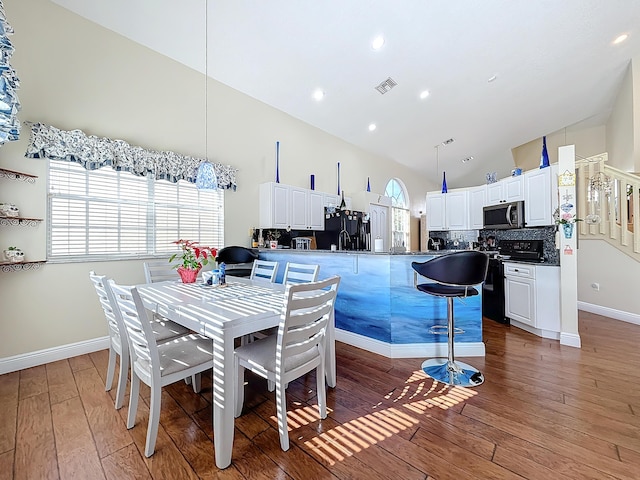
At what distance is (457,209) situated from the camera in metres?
5.52

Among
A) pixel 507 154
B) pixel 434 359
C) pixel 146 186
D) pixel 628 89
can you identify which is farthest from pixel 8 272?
pixel 507 154

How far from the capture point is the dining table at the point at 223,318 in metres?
1.41

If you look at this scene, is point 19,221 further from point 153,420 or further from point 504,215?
point 504,215

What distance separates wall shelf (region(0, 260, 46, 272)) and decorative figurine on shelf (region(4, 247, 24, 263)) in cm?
4

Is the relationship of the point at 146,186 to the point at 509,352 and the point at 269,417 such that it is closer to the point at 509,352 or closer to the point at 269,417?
the point at 269,417

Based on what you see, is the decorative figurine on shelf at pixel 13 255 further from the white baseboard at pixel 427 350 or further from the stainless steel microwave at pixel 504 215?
the stainless steel microwave at pixel 504 215

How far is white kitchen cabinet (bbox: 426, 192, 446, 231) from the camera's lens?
5.76 metres

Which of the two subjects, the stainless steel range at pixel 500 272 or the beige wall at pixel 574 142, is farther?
the beige wall at pixel 574 142

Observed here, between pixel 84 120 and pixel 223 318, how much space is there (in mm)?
2976

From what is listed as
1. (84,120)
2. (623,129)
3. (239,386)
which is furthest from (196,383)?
(623,129)

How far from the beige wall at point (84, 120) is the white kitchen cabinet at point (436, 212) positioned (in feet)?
12.3

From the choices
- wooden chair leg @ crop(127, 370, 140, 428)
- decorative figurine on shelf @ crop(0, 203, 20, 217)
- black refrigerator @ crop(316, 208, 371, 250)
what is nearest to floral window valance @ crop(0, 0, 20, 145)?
wooden chair leg @ crop(127, 370, 140, 428)

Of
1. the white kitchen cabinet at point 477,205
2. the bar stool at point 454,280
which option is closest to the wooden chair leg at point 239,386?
the bar stool at point 454,280

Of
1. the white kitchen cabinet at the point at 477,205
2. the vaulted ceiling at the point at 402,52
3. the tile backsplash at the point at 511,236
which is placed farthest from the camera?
the white kitchen cabinet at the point at 477,205
